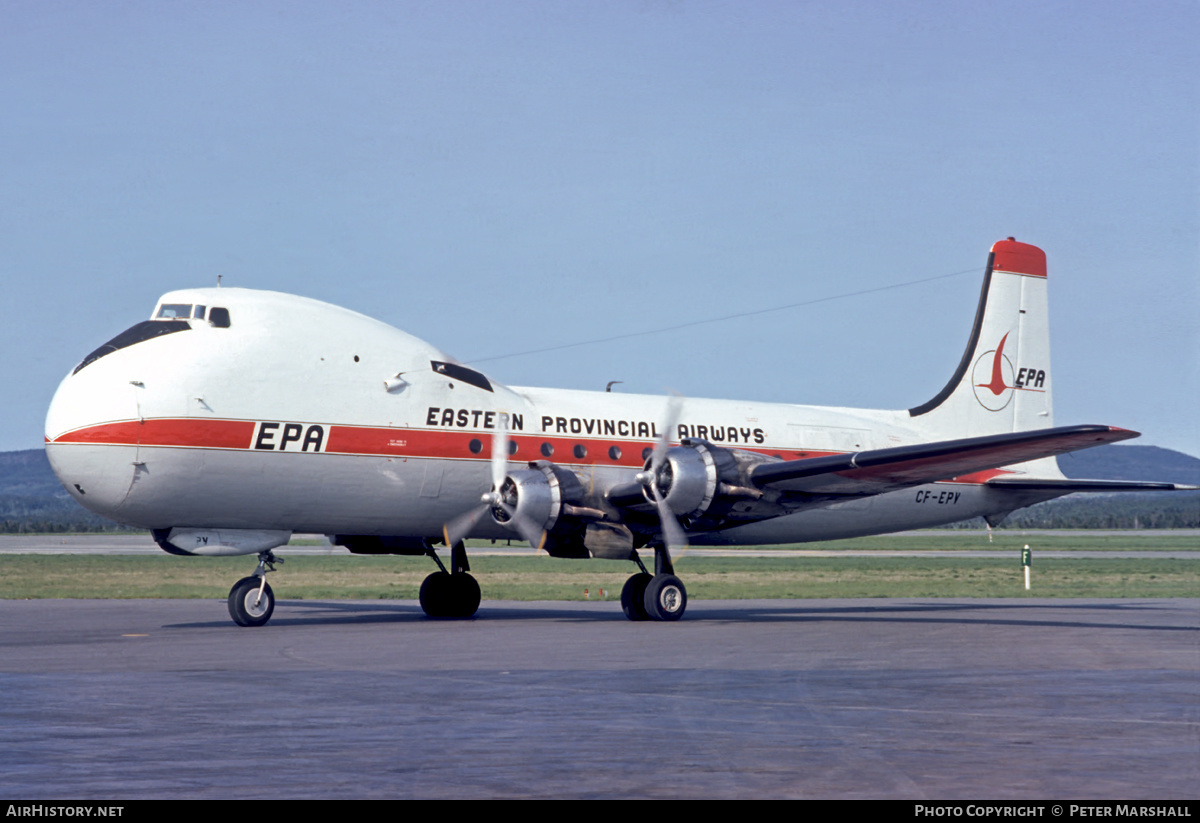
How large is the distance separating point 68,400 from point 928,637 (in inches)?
558

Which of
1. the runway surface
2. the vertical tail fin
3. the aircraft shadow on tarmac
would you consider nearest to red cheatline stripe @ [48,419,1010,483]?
the runway surface

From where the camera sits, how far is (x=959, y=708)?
11914 millimetres

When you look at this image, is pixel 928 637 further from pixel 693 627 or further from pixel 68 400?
pixel 68 400

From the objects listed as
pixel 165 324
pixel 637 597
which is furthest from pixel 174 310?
pixel 637 597

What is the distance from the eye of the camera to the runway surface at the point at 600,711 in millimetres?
Result: 8312

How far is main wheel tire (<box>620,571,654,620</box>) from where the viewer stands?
2378cm

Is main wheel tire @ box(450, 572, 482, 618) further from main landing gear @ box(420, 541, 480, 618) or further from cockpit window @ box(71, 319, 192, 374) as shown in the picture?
cockpit window @ box(71, 319, 192, 374)

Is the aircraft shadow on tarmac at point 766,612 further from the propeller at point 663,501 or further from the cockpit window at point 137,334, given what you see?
the cockpit window at point 137,334

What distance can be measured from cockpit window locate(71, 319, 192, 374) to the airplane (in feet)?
A: 0.12

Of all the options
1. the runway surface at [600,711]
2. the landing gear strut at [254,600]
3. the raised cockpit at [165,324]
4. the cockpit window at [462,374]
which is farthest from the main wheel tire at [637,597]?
the raised cockpit at [165,324]

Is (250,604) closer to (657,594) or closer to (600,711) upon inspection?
(657,594)

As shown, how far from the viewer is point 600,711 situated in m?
11.7

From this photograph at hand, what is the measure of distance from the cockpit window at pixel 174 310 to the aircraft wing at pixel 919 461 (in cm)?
1007

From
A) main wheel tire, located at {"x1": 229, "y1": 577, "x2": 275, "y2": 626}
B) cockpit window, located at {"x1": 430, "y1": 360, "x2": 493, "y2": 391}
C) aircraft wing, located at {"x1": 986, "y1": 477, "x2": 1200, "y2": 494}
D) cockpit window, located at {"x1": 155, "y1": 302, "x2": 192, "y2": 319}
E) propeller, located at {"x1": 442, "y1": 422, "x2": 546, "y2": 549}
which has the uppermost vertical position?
cockpit window, located at {"x1": 155, "y1": 302, "x2": 192, "y2": 319}
